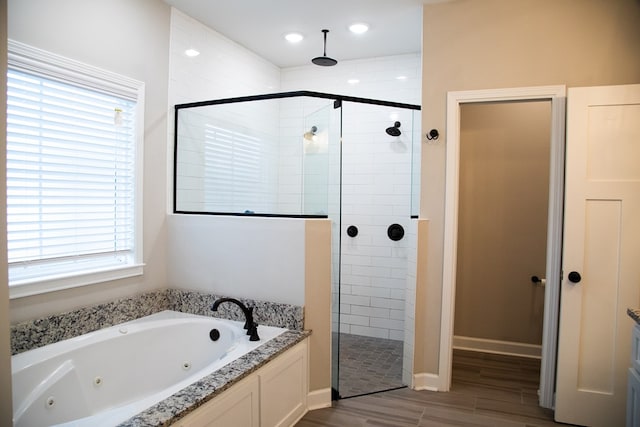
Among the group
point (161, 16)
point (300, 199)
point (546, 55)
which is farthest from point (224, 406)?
point (546, 55)

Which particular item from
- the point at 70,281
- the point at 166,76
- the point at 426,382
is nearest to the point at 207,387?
the point at 70,281

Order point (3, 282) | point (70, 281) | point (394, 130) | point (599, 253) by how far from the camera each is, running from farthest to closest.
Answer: point (394, 130)
point (599, 253)
point (70, 281)
point (3, 282)

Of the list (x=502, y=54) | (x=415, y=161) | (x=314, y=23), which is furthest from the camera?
(x=314, y=23)

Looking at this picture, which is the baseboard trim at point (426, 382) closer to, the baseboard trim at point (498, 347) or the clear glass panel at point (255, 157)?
the baseboard trim at point (498, 347)

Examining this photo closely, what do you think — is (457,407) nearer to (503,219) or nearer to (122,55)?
(503,219)

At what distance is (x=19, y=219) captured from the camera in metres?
2.26

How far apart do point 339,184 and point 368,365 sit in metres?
1.61

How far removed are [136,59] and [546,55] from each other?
2.80 m

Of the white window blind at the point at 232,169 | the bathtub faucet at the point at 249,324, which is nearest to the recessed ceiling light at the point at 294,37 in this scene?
the white window blind at the point at 232,169

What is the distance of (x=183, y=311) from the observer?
315 centimetres

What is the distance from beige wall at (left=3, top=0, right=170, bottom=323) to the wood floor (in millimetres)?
1572

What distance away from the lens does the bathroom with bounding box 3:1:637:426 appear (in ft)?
8.68

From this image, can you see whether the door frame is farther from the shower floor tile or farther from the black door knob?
the shower floor tile

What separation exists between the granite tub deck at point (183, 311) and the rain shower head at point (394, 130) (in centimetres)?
178
